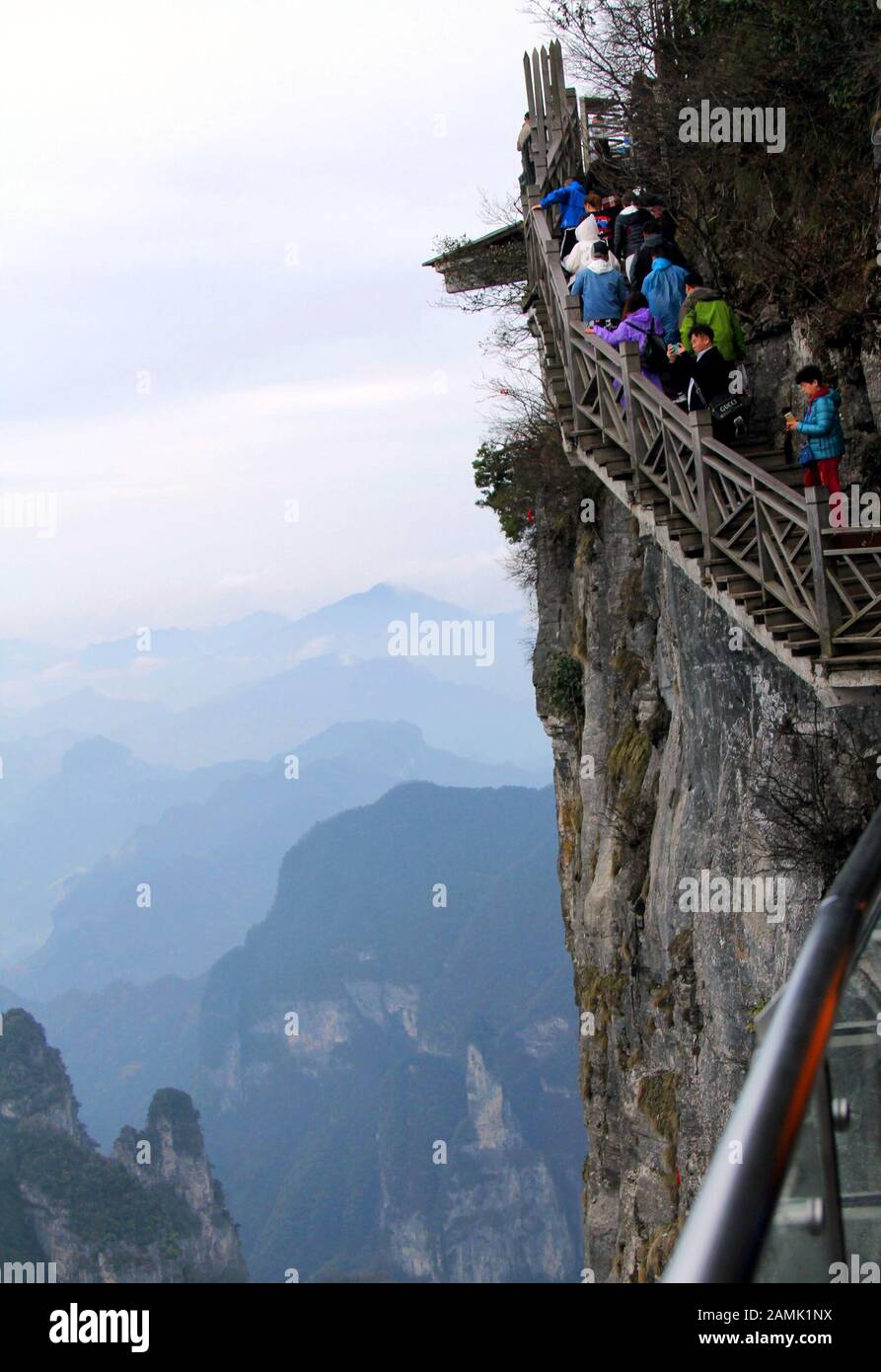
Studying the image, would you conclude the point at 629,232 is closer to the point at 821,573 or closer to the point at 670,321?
the point at 670,321

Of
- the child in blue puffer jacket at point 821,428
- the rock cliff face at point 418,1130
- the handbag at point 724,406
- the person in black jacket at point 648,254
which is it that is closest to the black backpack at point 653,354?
the handbag at point 724,406

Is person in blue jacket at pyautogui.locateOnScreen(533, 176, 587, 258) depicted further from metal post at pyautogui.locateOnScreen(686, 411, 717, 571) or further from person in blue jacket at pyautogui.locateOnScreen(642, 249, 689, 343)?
metal post at pyautogui.locateOnScreen(686, 411, 717, 571)

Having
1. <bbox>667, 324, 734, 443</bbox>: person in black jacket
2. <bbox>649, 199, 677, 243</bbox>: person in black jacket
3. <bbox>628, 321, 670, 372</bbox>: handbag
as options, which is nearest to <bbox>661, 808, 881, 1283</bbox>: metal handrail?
<bbox>667, 324, 734, 443</bbox>: person in black jacket

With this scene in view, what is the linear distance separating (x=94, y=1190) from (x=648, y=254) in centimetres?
9548

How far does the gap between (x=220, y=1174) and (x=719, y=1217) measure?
196 m

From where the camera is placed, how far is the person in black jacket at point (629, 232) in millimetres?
11711

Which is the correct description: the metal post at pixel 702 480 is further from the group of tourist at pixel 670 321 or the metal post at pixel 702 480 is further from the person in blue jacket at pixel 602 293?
the person in blue jacket at pixel 602 293

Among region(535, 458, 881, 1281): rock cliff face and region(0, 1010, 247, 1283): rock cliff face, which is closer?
region(535, 458, 881, 1281): rock cliff face

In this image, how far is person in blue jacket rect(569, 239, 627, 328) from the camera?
1140 cm

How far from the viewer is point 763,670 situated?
10.4m

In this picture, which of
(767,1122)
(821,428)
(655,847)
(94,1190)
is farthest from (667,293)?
(94,1190)

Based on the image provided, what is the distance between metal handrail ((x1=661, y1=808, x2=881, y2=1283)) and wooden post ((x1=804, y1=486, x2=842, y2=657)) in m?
5.46

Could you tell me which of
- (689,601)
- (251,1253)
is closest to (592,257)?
(689,601)
